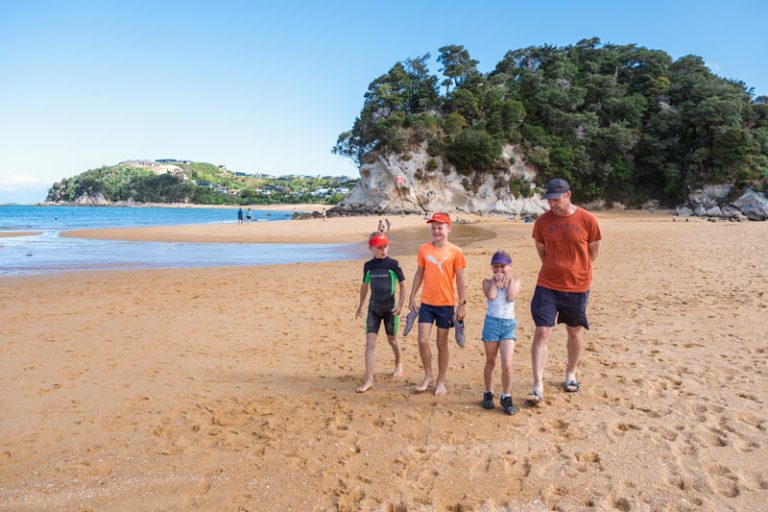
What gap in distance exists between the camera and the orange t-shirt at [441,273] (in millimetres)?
4516

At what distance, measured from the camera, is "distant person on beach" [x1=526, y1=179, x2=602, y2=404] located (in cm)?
440

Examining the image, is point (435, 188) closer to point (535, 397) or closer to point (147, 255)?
point (147, 255)

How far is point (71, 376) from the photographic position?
5211mm


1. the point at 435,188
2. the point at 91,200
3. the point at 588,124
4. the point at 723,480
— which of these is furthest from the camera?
the point at 91,200

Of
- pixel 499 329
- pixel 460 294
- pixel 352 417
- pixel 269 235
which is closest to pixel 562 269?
pixel 499 329

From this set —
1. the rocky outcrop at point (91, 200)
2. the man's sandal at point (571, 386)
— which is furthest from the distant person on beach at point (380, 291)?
the rocky outcrop at point (91, 200)

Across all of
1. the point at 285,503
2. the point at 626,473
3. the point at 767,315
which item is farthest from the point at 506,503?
the point at 767,315

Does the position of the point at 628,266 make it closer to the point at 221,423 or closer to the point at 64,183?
the point at 221,423

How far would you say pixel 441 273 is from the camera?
4.52 metres

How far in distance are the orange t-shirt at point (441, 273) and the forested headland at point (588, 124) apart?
154 feet

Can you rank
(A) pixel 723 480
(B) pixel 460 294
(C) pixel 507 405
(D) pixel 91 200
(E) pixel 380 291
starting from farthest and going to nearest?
(D) pixel 91 200, (E) pixel 380 291, (B) pixel 460 294, (C) pixel 507 405, (A) pixel 723 480

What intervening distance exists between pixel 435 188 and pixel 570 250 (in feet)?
155

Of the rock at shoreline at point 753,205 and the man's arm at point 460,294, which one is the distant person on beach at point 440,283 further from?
the rock at shoreline at point 753,205

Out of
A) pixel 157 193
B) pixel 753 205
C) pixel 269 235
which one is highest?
pixel 157 193
